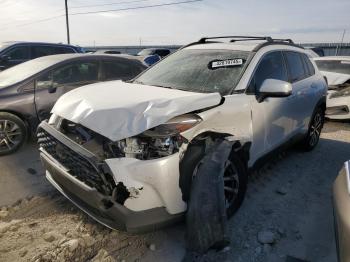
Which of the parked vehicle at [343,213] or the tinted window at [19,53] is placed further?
the tinted window at [19,53]

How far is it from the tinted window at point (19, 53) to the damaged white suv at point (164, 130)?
679 cm

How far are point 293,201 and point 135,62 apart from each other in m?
4.06

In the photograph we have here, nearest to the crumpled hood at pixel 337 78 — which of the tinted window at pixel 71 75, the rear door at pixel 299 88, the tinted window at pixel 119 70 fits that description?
the rear door at pixel 299 88

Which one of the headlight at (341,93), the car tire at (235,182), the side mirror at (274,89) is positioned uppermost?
the side mirror at (274,89)

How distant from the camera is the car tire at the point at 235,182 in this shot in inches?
126

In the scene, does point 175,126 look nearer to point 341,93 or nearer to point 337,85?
point 341,93

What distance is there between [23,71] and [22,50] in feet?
15.3

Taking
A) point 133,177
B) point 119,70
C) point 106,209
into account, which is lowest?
point 106,209

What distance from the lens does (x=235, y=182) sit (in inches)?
128

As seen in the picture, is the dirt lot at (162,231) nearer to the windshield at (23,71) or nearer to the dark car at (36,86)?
the dark car at (36,86)

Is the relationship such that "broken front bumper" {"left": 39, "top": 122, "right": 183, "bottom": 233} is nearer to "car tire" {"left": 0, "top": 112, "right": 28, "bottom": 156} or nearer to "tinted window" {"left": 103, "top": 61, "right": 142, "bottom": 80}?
"car tire" {"left": 0, "top": 112, "right": 28, "bottom": 156}

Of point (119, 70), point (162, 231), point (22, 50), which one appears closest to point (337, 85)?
point (119, 70)

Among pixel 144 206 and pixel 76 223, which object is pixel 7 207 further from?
pixel 144 206

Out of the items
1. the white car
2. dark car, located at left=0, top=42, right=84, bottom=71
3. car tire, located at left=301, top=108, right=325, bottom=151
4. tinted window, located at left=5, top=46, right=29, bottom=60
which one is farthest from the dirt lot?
tinted window, located at left=5, top=46, right=29, bottom=60
